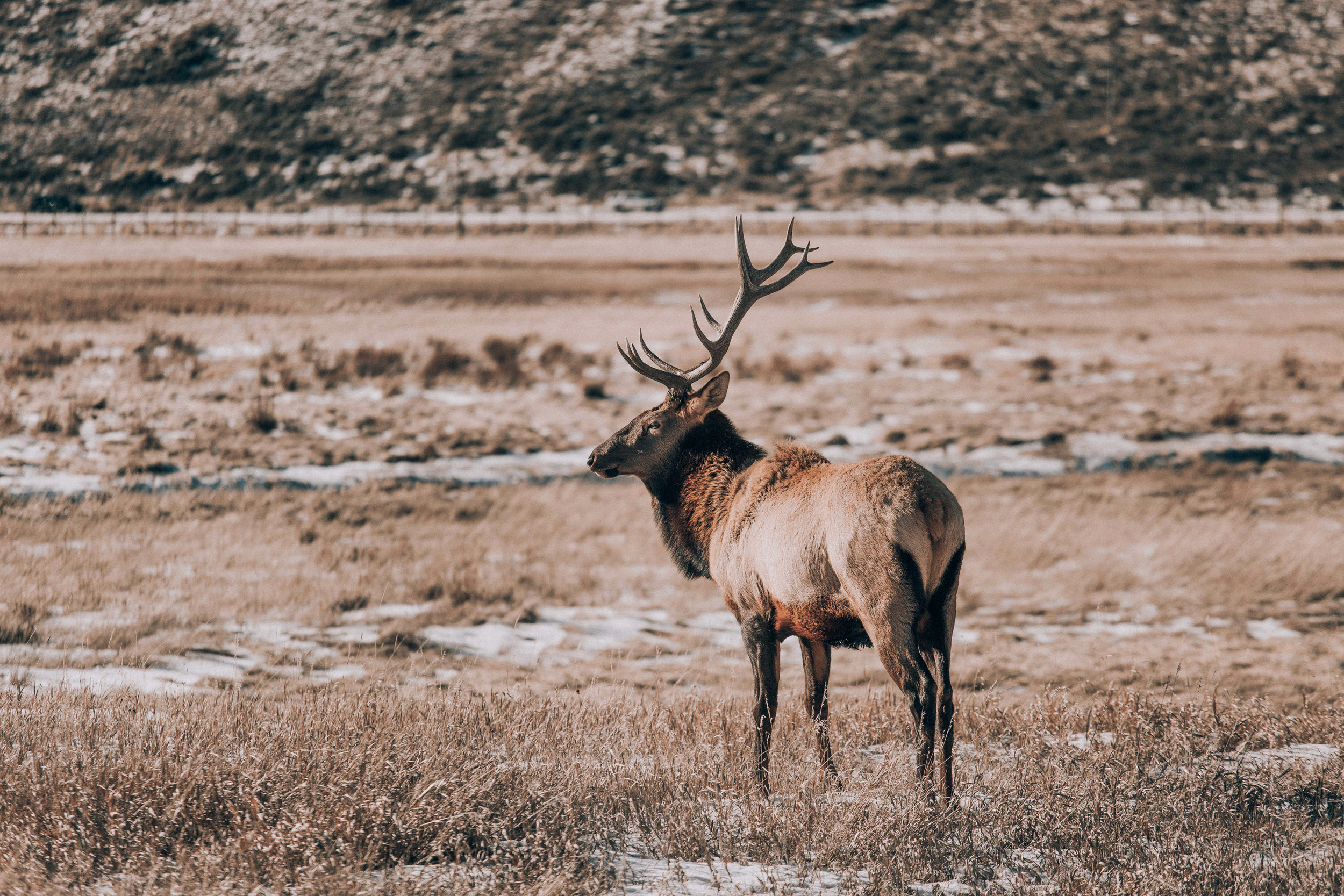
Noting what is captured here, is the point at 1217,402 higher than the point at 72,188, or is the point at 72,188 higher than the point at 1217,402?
the point at 72,188

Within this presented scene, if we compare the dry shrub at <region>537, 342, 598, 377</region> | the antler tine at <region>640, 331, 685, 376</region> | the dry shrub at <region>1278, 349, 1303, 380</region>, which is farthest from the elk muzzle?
the dry shrub at <region>1278, 349, 1303, 380</region>

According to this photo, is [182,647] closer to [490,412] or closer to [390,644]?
[390,644]

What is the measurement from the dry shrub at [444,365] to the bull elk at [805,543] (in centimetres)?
1229

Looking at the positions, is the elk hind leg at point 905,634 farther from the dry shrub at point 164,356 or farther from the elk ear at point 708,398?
the dry shrub at point 164,356

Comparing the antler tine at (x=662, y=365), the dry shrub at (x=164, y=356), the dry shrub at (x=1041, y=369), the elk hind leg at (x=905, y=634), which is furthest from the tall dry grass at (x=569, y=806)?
the dry shrub at (x=1041, y=369)

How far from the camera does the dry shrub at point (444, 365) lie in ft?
59.1

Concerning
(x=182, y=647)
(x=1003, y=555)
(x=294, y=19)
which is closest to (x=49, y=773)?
(x=182, y=647)

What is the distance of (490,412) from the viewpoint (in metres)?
16.2

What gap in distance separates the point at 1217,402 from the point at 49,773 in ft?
56.7

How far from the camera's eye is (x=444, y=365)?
18.7m

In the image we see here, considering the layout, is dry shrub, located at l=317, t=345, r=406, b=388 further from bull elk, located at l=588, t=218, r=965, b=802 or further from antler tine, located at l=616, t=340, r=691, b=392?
bull elk, located at l=588, t=218, r=965, b=802

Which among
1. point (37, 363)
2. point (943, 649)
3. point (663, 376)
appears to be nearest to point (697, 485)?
point (663, 376)

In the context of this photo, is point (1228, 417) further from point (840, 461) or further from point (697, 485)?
point (697, 485)

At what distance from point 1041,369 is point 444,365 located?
37.3ft
